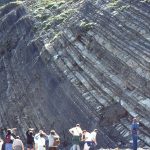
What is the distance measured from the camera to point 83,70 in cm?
2728

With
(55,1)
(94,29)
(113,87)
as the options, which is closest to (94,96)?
(113,87)

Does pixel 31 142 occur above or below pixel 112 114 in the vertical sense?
above

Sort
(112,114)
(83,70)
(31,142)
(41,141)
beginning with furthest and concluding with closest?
1. (83,70)
2. (112,114)
3. (31,142)
4. (41,141)

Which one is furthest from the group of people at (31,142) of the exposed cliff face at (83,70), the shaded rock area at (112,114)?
the shaded rock area at (112,114)

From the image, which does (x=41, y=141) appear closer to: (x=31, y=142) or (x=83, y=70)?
(x=31, y=142)

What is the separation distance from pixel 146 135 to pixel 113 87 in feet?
11.3

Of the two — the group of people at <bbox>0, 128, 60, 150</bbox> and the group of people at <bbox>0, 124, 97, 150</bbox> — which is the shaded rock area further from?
the group of people at <bbox>0, 128, 60, 150</bbox>

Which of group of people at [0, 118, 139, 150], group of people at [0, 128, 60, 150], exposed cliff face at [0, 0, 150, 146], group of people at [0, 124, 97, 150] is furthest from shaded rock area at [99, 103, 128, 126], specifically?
group of people at [0, 128, 60, 150]

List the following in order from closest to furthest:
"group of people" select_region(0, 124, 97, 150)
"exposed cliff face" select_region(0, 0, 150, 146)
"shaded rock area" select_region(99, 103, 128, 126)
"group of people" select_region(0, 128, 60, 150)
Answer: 1. "group of people" select_region(0, 128, 60, 150)
2. "group of people" select_region(0, 124, 97, 150)
3. "shaded rock area" select_region(99, 103, 128, 126)
4. "exposed cliff face" select_region(0, 0, 150, 146)

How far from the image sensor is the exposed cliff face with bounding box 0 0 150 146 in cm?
2402

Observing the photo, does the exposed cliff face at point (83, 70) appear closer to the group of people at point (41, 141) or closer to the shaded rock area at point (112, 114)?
the shaded rock area at point (112, 114)

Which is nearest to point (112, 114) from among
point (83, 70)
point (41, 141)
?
point (83, 70)

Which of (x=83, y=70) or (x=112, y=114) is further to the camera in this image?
(x=83, y=70)

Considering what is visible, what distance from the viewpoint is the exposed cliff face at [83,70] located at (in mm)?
24016
